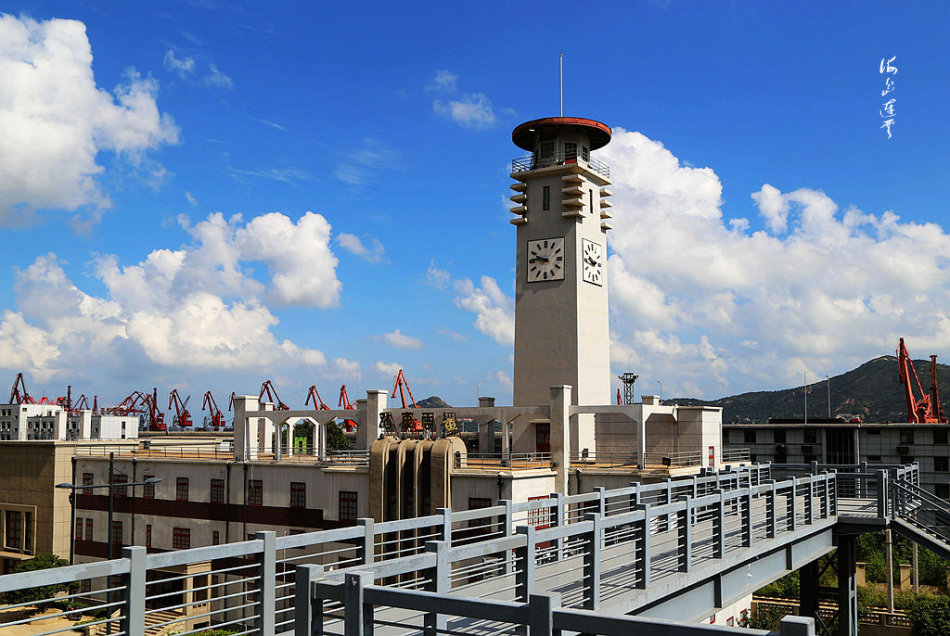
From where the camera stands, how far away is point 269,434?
62.4 meters

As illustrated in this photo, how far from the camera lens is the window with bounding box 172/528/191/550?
51.0 meters

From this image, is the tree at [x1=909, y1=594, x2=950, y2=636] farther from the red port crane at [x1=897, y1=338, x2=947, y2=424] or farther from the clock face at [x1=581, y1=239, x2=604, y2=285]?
the red port crane at [x1=897, y1=338, x2=947, y2=424]

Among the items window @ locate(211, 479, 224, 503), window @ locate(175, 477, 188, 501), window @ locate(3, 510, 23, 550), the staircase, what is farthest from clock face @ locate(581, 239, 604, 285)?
window @ locate(3, 510, 23, 550)

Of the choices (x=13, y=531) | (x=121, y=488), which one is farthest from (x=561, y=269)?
(x=13, y=531)

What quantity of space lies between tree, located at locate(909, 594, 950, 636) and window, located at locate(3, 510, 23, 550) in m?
60.1

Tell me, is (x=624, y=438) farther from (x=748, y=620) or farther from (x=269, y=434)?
(x=269, y=434)

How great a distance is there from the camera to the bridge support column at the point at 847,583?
2847 cm

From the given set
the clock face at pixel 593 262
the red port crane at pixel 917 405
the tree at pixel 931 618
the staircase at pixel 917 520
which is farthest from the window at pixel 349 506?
the red port crane at pixel 917 405

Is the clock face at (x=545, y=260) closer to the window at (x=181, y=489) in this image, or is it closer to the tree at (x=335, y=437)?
the window at (x=181, y=489)

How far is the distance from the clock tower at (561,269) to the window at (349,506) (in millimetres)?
13891

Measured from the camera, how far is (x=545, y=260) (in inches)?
2067

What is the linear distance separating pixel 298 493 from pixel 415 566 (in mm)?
38480

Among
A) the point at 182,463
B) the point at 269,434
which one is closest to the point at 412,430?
the point at 182,463

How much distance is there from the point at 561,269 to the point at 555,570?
36365mm
